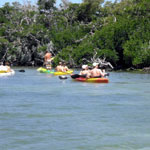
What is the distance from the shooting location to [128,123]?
14477mm

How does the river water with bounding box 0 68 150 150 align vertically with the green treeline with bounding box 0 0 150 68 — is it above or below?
below

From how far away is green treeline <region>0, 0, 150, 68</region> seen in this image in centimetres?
5012

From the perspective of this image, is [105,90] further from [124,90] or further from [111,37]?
[111,37]

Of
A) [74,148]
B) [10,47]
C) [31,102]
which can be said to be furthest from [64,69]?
[74,148]

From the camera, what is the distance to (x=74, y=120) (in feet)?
49.0

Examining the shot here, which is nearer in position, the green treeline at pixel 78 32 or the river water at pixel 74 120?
the river water at pixel 74 120

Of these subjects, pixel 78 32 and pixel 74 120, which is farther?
pixel 78 32

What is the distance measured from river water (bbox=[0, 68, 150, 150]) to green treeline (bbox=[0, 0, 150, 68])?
2602 cm

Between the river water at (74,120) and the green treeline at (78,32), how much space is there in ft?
85.4

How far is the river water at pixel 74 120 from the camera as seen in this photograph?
11.8 metres

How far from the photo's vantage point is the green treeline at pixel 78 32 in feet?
164

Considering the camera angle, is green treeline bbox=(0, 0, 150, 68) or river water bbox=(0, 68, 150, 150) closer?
river water bbox=(0, 68, 150, 150)

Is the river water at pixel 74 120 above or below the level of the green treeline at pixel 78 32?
below

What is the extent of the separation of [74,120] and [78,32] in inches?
1822
